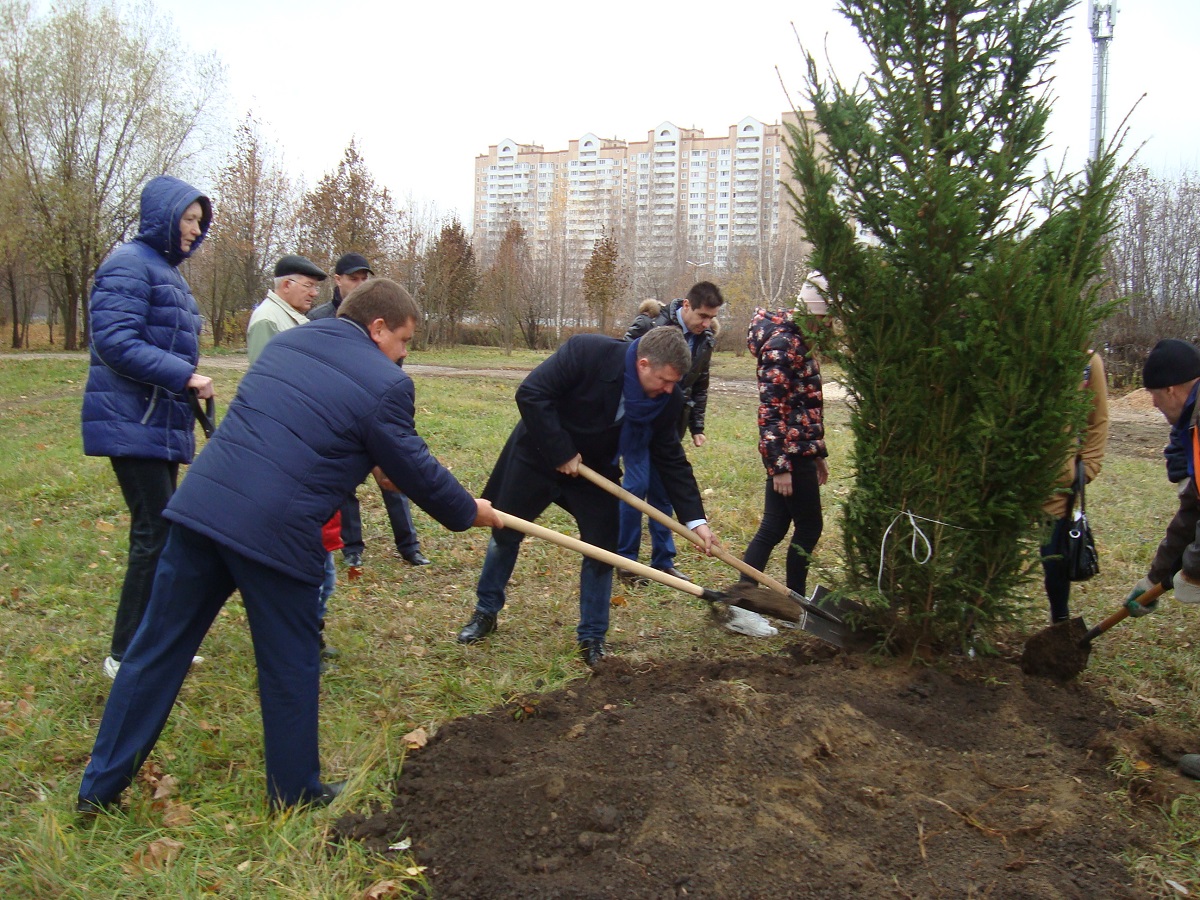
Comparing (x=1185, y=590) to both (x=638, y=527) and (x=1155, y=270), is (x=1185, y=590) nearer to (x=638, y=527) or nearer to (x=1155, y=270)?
(x=638, y=527)

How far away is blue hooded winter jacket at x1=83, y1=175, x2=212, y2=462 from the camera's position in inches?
146

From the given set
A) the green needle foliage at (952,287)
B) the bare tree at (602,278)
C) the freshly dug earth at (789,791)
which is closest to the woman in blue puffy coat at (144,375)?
the freshly dug earth at (789,791)

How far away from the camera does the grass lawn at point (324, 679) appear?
2.77 meters

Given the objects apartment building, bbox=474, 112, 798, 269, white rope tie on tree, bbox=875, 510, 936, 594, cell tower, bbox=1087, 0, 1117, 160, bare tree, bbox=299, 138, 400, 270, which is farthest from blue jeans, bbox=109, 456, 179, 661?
apartment building, bbox=474, 112, 798, 269

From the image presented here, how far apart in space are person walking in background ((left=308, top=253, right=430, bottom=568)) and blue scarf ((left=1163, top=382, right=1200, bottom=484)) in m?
4.34

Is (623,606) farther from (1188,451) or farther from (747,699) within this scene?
(1188,451)

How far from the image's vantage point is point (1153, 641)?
5020mm

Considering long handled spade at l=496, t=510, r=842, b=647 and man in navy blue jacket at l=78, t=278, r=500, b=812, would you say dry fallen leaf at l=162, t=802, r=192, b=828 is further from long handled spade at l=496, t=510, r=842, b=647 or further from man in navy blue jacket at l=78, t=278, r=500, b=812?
long handled spade at l=496, t=510, r=842, b=647

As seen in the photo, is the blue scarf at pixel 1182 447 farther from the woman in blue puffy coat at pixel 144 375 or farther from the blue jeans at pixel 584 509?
the woman in blue puffy coat at pixel 144 375

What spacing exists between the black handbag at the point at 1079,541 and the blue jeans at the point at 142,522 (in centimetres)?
441

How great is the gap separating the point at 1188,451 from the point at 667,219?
61219 millimetres

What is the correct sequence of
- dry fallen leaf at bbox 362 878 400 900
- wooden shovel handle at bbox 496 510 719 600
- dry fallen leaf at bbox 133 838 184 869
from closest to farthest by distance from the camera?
1. dry fallen leaf at bbox 362 878 400 900
2. dry fallen leaf at bbox 133 838 184 869
3. wooden shovel handle at bbox 496 510 719 600

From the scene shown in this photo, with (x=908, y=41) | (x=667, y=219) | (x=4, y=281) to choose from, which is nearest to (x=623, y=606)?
(x=908, y=41)

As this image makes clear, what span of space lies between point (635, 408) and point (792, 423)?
103cm
